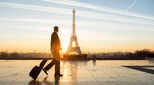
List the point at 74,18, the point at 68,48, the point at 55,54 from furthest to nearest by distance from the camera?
the point at 74,18
the point at 68,48
the point at 55,54

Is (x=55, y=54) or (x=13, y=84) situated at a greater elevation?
(x=55, y=54)

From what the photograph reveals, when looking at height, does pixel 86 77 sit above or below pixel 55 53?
below

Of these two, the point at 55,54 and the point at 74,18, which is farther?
the point at 74,18

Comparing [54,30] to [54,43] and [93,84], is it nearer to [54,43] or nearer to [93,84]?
[54,43]

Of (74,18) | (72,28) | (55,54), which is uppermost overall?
(74,18)

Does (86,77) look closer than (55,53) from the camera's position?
Yes

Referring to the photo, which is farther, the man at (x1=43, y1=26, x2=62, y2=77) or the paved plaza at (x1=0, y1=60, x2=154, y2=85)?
the man at (x1=43, y1=26, x2=62, y2=77)

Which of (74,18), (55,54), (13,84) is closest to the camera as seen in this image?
(13,84)

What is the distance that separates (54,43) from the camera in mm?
6902

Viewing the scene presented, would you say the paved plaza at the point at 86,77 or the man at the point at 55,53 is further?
the man at the point at 55,53

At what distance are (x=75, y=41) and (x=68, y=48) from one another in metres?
3.50

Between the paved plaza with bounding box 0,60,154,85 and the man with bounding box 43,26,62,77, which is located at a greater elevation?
the man with bounding box 43,26,62,77

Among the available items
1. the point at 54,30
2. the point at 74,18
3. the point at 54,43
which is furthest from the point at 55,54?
the point at 74,18

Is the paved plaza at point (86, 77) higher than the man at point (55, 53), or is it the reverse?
the man at point (55, 53)
